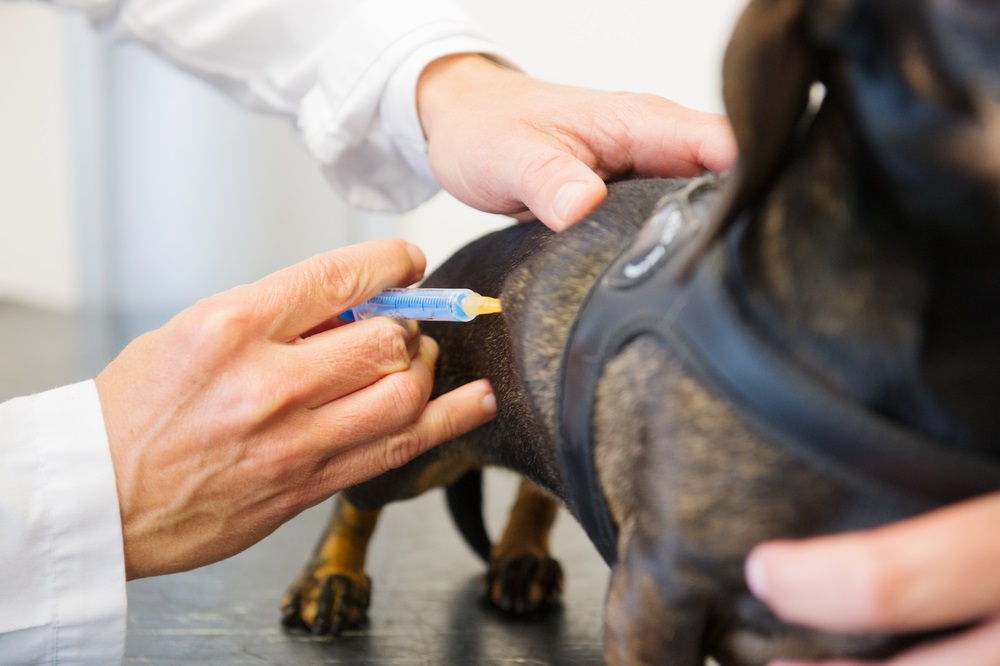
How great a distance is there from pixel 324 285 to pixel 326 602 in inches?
21.4

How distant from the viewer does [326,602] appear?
1.55 m

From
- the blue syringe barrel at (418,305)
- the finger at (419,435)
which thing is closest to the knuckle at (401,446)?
the finger at (419,435)

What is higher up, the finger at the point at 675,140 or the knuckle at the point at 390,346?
→ the finger at the point at 675,140

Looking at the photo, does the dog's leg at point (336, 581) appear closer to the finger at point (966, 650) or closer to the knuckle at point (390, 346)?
the knuckle at point (390, 346)

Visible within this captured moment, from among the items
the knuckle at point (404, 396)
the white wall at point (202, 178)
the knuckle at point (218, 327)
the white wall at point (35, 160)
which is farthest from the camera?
the white wall at point (35, 160)

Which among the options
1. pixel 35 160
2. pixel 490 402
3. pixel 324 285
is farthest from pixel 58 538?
pixel 35 160

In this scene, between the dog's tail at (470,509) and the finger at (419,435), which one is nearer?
the finger at (419,435)

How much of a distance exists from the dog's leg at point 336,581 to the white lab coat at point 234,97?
381 millimetres

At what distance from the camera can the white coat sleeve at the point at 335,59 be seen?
1.65 m

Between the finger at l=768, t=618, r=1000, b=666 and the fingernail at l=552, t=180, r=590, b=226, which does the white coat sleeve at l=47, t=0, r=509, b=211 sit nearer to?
the fingernail at l=552, t=180, r=590, b=226

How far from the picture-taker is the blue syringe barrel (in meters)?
1.25

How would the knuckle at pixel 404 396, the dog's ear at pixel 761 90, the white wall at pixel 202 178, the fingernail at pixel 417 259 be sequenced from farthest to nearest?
1. the white wall at pixel 202 178
2. the fingernail at pixel 417 259
3. the knuckle at pixel 404 396
4. the dog's ear at pixel 761 90

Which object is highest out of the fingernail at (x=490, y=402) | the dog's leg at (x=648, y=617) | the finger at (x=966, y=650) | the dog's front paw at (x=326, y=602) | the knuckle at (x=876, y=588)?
the knuckle at (x=876, y=588)

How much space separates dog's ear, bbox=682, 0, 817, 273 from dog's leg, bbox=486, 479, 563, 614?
2.64 ft
